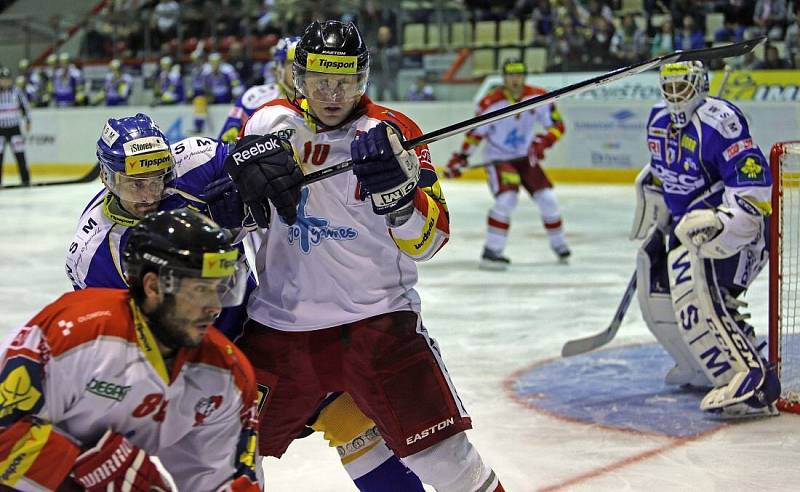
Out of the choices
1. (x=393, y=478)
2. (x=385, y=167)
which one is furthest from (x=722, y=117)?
(x=385, y=167)

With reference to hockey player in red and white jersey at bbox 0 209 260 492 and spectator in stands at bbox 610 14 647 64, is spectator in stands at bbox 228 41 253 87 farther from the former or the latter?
hockey player in red and white jersey at bbox 0 209 260 492

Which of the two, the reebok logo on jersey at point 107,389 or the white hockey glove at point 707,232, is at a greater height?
the reebok logo on jersey at point 107,389

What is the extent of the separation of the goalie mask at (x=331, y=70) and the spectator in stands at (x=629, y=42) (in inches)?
378

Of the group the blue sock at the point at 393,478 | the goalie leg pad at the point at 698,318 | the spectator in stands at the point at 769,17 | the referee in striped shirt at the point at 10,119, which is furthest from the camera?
the referee in striped shirt at the point at 10,119

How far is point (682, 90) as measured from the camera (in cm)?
404

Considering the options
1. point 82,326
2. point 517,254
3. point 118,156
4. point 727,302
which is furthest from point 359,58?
point 517,254

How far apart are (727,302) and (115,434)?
270 cm

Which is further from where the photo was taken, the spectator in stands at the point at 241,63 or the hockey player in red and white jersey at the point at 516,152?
the spectator in stands at the point at 241,63

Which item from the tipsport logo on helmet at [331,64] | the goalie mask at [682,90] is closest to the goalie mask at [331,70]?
the tipsport logo on helmet at [331,64]

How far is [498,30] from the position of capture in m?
13.8

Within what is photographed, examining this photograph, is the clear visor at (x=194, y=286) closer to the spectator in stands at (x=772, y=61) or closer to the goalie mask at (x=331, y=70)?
the goalie mask at (x=331, y=70)

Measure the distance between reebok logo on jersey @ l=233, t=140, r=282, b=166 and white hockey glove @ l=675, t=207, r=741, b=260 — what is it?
1982 millimetres

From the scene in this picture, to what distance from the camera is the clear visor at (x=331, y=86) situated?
7.92 ft

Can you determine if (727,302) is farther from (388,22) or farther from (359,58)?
(388,22)
